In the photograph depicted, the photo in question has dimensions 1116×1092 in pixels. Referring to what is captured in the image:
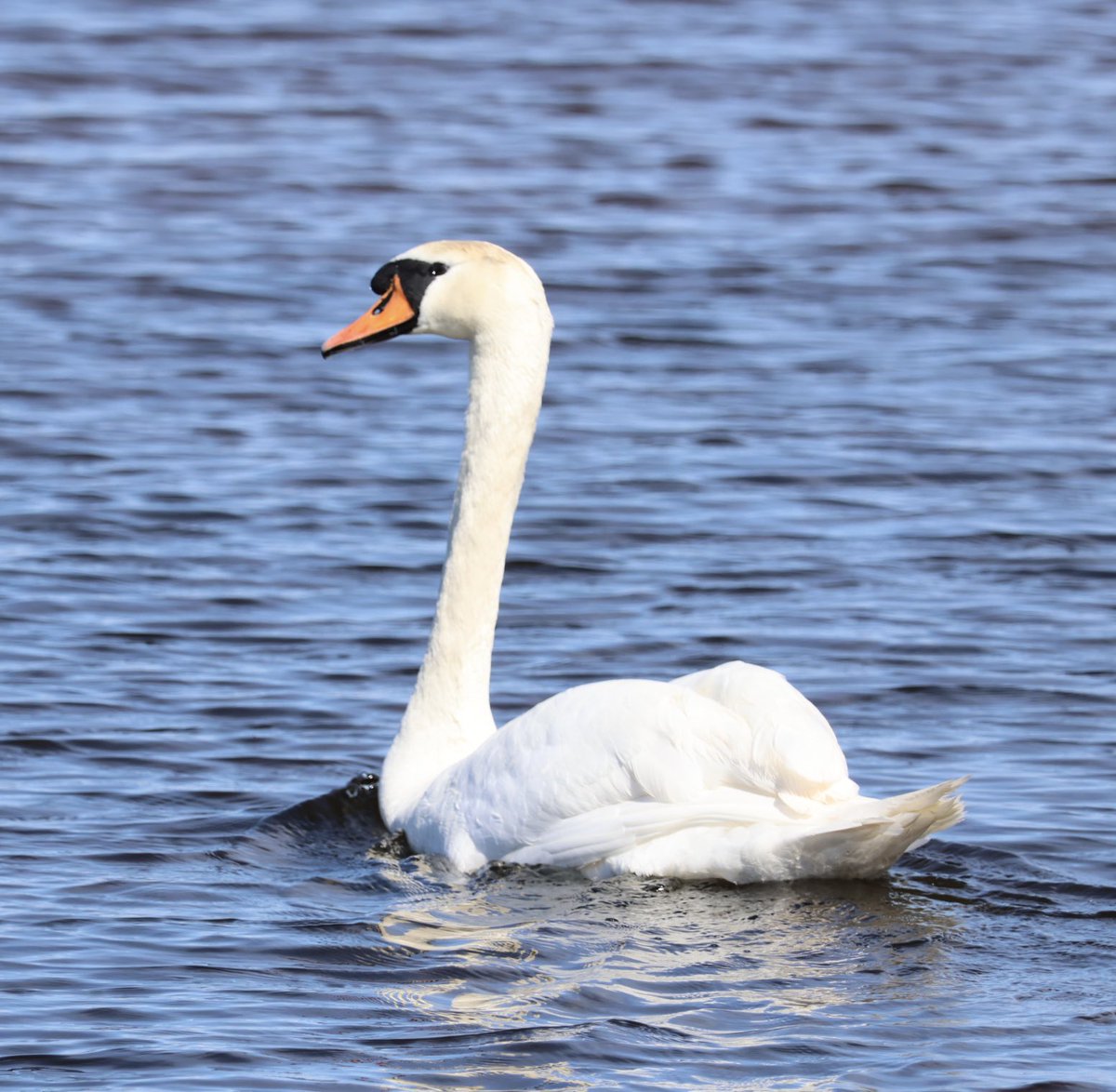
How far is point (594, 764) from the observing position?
6953mm

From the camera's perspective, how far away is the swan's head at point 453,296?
26.5 ft

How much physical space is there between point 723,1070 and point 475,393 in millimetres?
3158

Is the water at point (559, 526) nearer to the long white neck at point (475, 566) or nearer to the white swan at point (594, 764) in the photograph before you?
the white swan at point (594, 764)

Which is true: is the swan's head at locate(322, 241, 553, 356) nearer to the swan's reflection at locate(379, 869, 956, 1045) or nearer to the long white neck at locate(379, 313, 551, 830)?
the long white neck at locate(379, 313, 551, 830)

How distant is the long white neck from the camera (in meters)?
8.09

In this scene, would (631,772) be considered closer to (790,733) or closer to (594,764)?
(594,764)

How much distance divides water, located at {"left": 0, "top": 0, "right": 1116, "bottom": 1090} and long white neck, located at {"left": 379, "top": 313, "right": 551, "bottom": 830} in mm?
299

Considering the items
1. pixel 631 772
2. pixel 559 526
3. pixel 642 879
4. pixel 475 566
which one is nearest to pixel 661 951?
pixel 642 879

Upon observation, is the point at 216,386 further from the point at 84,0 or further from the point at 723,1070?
the point at 84,0

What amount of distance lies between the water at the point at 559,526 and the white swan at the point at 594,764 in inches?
5.3

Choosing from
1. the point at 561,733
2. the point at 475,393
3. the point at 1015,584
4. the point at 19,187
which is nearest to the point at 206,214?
the point at 19,187

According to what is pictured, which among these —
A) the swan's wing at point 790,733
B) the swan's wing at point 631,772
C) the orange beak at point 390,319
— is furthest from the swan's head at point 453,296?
the swan's wing at point 790,733

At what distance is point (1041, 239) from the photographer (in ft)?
60.1

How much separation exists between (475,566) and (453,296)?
0.89 metres
